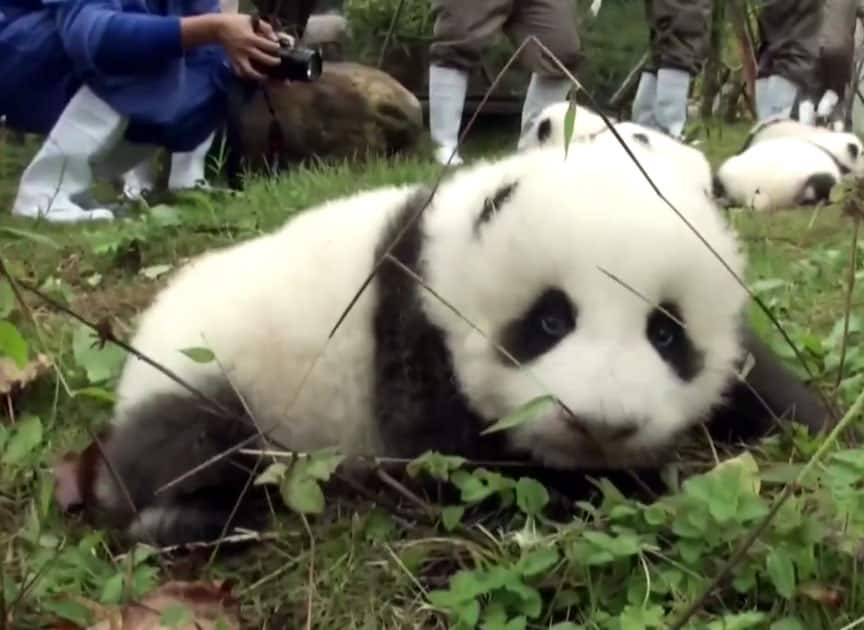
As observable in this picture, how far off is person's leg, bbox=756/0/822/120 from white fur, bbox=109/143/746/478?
6.04 meters

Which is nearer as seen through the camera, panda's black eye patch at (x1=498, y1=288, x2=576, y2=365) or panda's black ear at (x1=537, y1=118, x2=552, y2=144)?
panda's black eye patch at (x1=498, y1=288, x2=576, y2=365)

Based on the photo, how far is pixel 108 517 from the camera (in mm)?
2566

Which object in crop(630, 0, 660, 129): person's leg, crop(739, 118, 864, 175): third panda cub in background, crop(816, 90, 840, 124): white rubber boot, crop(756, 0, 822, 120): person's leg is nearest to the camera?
crop(739, 118, 864, 175): third panda cub in background

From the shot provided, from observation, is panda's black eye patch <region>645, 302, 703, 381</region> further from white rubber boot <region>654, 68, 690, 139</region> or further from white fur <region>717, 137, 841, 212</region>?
white rubber boot <region>654, 68, 690, 139</region>

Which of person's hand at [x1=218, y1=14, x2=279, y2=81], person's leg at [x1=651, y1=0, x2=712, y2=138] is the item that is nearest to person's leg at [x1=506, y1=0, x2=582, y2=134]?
person's leg at [x1=651, y1=0, x2=712, y2=138]

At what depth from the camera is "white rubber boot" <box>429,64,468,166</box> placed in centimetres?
718

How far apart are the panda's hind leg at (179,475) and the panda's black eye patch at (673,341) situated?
0.67 metres

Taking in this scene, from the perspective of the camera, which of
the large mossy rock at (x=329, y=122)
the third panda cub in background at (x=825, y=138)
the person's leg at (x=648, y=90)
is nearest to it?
the large mossy rock at (x=329, y=122)

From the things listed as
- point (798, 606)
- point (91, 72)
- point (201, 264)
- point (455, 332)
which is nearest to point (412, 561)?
point (455, 332)

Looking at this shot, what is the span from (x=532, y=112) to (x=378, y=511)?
4.86 m

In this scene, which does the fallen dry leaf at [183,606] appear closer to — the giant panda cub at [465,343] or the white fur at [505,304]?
the giant panda cub at [465,343]

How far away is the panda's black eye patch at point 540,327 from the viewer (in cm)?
232

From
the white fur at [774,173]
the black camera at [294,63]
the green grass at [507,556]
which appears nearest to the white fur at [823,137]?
the white fur at [774,173]

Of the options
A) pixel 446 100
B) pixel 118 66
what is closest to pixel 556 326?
pixel 118 66
